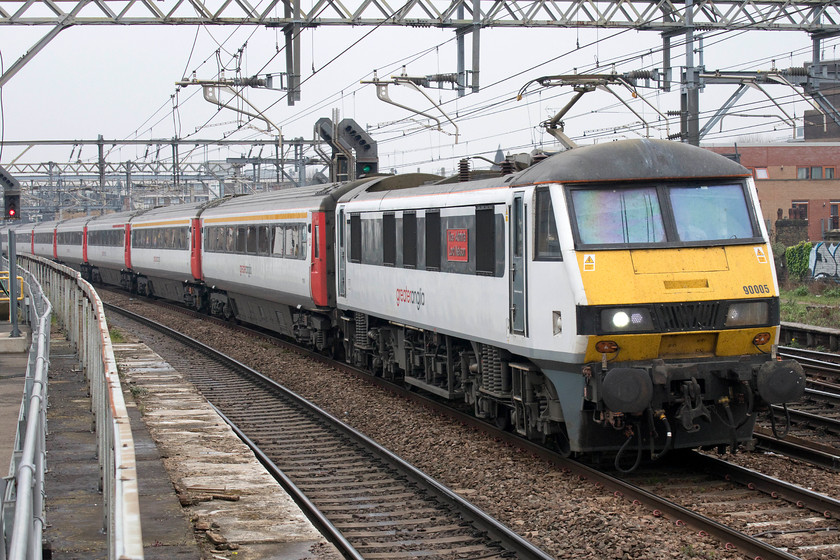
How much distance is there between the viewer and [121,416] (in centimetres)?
528

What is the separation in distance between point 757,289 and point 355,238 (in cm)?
817

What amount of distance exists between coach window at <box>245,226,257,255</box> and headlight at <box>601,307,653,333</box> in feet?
49.5

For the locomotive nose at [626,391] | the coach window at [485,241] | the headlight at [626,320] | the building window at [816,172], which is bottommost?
the locomotive nose at [626,391]

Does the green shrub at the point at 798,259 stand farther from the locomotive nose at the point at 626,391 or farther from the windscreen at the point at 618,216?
the locomotive nose at the point at 626,391

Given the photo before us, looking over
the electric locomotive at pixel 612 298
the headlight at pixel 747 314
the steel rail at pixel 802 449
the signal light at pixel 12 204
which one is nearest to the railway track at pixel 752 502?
the electric locomotive at pixel 612 298

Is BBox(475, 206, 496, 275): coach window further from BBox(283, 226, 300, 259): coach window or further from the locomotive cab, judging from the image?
BBox(283, 226, 300, 259): coach window

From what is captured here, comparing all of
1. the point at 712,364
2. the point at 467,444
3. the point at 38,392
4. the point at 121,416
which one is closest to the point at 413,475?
the point at 467,444

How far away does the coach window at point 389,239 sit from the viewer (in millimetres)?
14375

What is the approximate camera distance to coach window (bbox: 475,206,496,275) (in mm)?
10945

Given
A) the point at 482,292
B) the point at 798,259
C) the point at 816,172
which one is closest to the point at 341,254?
the point at 482,292

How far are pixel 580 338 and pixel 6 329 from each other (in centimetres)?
1404

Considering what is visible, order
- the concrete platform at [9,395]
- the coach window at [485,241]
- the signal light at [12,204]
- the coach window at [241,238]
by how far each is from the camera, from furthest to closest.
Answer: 1. the signal light at [12,204]
2. the coach window at [241,238]
3. the coach window at [485,241]
4. the concrete platform at [9,395]

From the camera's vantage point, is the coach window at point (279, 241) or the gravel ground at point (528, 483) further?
the coach window at point (279, 241)

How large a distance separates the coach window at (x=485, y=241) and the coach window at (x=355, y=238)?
503 cm
